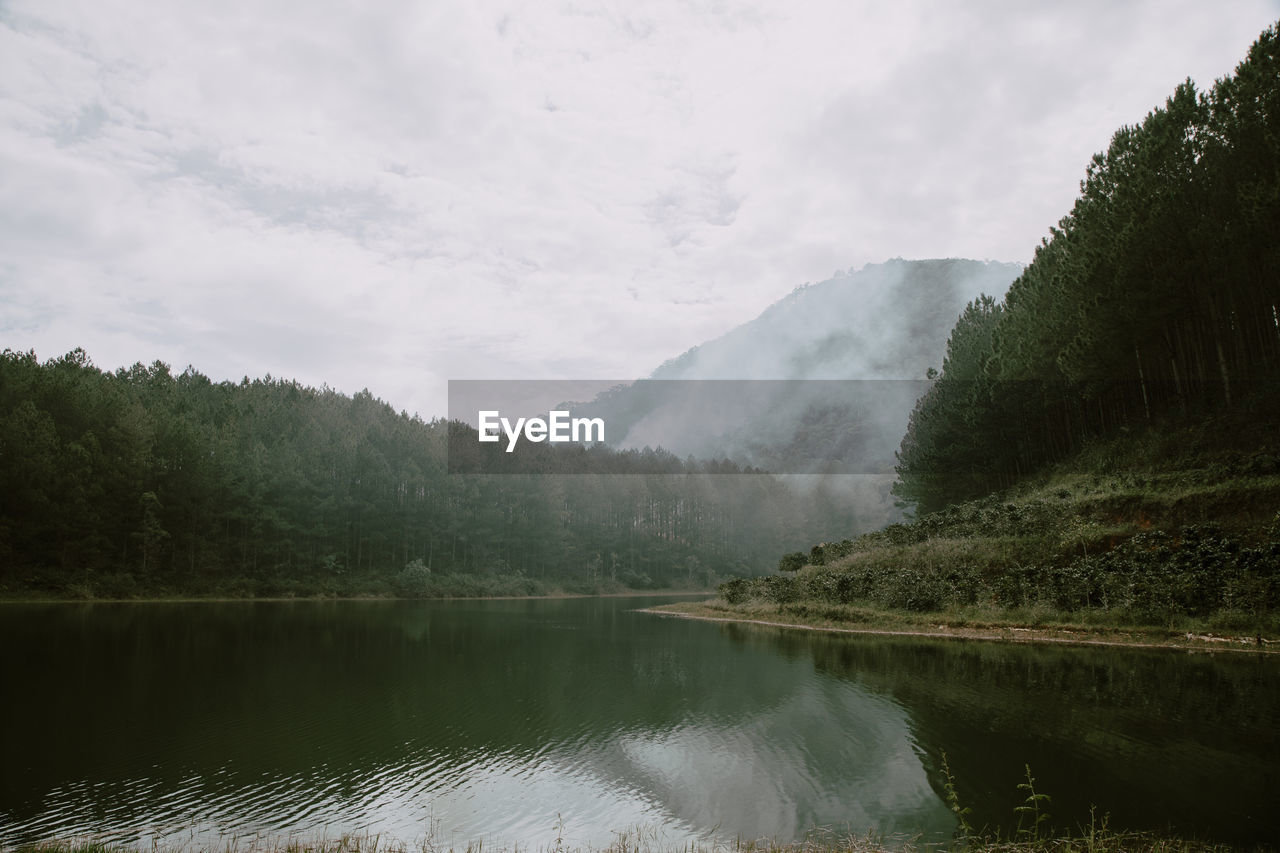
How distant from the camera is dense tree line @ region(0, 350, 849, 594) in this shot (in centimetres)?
5131

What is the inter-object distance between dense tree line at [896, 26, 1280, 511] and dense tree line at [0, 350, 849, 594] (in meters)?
59.4

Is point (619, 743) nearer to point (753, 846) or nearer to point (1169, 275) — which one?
point (753, 846)

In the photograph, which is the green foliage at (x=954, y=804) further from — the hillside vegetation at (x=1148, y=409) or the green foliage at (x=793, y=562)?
the green foliage at (x=793, y=562)

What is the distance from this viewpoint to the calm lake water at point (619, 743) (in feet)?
32.6

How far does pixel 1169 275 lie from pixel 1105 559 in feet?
38.5

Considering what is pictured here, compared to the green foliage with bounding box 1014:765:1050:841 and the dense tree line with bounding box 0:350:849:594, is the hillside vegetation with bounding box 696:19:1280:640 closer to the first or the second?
the green foliage with bounding box 1014:765:1050:841

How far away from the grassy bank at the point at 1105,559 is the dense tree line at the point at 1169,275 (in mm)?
3122

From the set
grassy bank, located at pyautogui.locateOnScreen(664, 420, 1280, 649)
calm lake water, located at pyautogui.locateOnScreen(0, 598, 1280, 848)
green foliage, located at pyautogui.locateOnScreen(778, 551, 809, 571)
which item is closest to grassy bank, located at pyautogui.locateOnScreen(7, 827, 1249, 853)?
calm lake water, located at pyautogui.locateOnScreen(0, 598, 1280, 848)

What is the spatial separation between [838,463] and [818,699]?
527ft

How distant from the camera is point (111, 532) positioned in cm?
5497

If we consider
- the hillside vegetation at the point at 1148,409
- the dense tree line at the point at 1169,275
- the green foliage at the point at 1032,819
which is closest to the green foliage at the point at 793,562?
the hillside vegetation at the point at 1148,409

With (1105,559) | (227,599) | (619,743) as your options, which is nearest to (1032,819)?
(619,743)

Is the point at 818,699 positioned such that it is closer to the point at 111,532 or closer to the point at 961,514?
the point at 961,514

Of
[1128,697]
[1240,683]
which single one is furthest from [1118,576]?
[1128,697]
